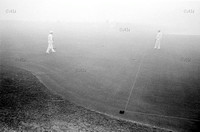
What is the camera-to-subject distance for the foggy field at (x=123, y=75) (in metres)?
10.2

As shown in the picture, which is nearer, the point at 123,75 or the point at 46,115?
the point at 46,115

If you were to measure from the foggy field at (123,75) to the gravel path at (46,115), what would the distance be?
0.76 meters

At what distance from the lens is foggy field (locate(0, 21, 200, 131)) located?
400 inches

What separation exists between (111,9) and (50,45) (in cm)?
4947

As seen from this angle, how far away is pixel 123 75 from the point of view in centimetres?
1481

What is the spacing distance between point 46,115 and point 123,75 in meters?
7.40

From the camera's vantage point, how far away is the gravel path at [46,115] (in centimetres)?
809

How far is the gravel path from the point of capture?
26.5 ft

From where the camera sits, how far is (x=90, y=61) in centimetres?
1786

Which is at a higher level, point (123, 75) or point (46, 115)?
point (123, 75)

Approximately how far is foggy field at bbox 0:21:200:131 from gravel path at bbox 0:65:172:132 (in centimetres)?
76

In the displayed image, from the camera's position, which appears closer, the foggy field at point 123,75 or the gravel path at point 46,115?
the gravel path at point 46,115

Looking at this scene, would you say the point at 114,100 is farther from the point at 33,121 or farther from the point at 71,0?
the point at 71,0

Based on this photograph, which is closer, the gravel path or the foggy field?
the gravel path
